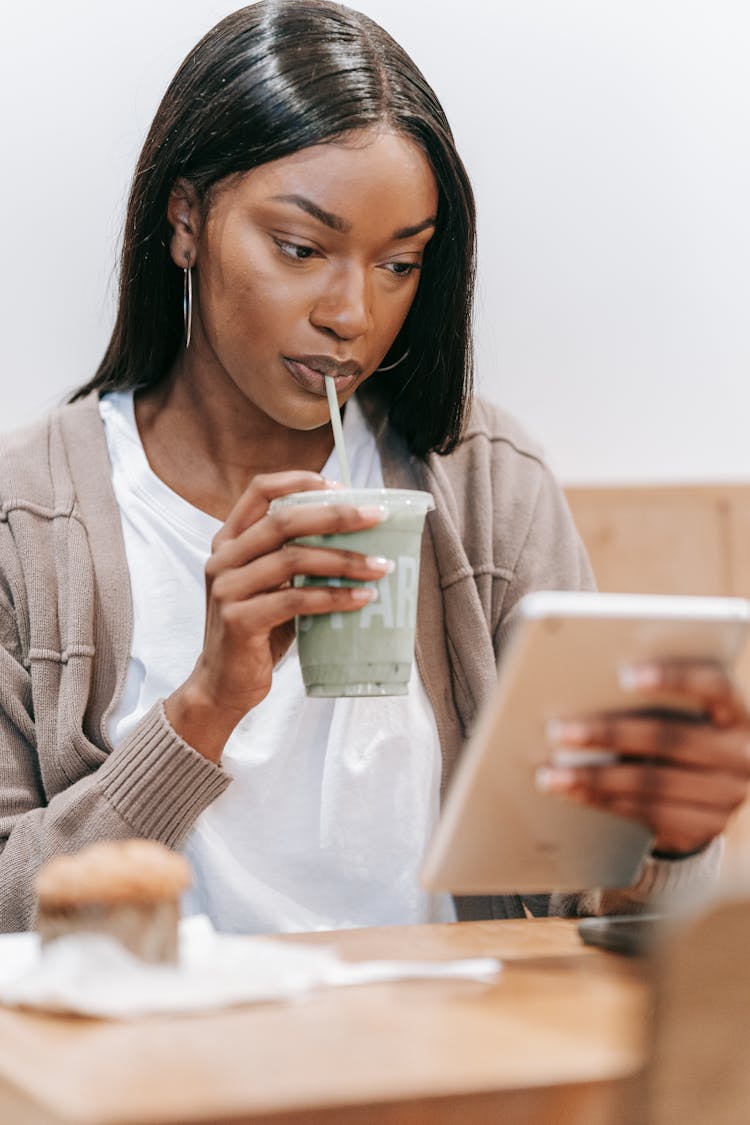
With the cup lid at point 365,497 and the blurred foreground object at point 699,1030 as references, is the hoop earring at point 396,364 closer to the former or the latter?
the cup lid at point 365,497

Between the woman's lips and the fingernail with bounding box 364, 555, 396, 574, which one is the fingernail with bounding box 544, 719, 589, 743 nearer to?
the fingernail with bounding box 364, 555, 396, 574

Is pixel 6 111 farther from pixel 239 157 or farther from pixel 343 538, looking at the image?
pixel 343 538

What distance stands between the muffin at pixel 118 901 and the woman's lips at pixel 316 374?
2.16 feet

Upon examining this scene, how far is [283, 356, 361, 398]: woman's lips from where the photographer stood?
1405 mm

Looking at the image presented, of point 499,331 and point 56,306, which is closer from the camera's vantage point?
point 56,306

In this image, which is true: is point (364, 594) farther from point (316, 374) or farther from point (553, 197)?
point (553, 197)

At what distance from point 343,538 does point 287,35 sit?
0.64 meters

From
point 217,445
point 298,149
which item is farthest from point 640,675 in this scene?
point 217,445

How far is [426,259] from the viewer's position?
1.58 meters

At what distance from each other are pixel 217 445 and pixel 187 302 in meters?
0.16

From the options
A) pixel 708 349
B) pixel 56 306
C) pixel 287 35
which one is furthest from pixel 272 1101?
pixel 708 349

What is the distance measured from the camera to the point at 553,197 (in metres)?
1.96

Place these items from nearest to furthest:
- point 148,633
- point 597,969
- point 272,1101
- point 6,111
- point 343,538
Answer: point 272,1101, point 597,969, point 343,538, point 148,633, point 6,111

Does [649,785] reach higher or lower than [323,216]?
lower
